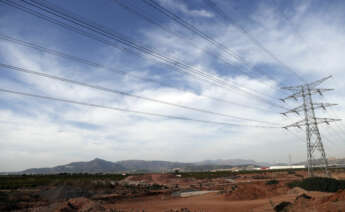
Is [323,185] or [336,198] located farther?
[323,185]

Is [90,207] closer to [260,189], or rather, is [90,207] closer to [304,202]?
[304,202]

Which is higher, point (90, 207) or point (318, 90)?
point (318, 90)

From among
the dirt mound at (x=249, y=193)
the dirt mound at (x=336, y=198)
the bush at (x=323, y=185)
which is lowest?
the dirt mound at (x=249, y=193)

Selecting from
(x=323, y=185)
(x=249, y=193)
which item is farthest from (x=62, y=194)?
(x=323, y=185)

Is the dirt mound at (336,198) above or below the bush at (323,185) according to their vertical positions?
above

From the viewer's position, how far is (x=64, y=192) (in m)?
32.2

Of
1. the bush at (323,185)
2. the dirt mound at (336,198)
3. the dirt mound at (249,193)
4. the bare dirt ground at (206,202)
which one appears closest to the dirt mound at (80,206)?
the bare dirt ground at (206,202)

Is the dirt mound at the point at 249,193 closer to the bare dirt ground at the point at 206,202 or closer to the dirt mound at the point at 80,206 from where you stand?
the bare dirt ground at the point at 206,202

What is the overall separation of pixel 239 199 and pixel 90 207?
16.9 metres

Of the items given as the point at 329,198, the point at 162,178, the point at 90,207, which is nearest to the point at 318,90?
the point at 329,198

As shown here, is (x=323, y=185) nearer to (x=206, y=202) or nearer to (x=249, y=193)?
(x=249, y=193)

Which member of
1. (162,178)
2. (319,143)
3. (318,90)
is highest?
(318,90)

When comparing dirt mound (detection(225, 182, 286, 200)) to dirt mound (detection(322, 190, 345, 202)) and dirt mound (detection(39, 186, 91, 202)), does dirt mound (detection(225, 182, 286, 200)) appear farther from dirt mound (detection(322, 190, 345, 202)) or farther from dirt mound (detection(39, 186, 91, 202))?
dirt mound (detection(39, 186, 91, 202))

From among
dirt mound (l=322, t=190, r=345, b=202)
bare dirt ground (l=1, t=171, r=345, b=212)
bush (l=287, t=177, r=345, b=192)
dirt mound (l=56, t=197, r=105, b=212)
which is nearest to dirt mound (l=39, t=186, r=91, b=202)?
bare dirt ground (l=1, t=171, r=345, b=212)
